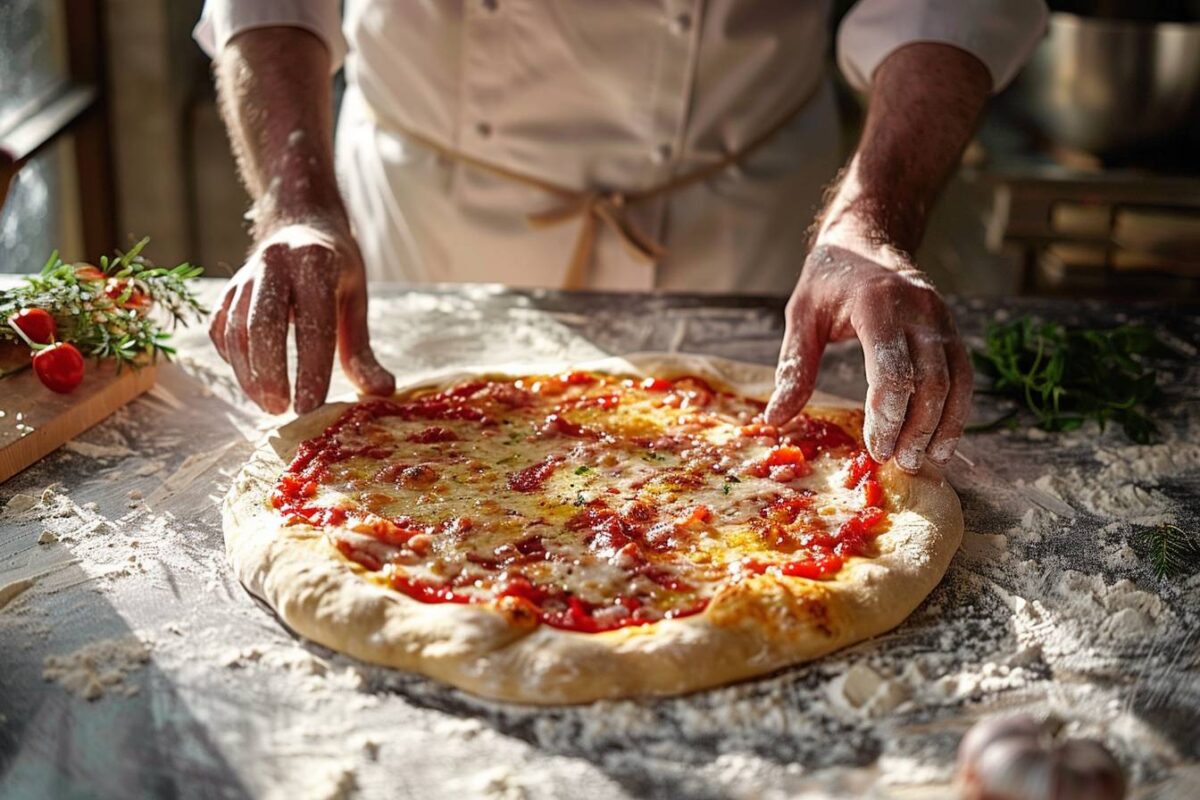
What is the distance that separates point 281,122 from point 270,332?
0.64m

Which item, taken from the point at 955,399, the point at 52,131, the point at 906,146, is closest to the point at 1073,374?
the point at 906,146

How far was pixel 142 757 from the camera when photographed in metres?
1.64

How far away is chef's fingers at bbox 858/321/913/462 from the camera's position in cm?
219

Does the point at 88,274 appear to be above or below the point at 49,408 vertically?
above

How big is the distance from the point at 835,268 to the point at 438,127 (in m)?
1.43

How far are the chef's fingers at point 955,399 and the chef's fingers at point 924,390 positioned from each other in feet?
0.05

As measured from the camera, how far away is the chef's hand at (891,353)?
2201 mm

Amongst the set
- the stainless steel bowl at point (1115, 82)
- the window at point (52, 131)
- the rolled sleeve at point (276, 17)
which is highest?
the rolled sleeve at point (276, 17)

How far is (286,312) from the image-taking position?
2.43 m

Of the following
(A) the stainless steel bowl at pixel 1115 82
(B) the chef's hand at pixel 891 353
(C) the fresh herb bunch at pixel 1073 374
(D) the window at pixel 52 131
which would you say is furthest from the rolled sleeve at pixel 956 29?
(D) the window at pixel 52 131

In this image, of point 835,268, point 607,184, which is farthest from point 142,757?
point 607,184

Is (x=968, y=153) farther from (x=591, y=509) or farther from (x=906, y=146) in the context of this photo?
(x=591, y=509)

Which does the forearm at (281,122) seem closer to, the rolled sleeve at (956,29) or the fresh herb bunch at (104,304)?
the fresh herb bunch at (104,304)

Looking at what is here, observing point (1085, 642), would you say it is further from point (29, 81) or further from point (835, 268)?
point (29, 81)
